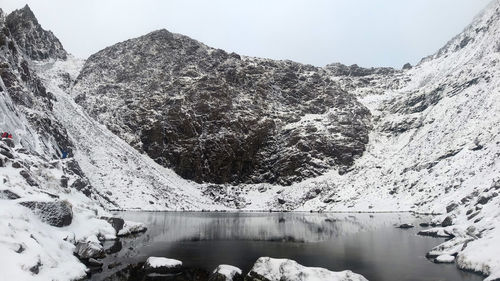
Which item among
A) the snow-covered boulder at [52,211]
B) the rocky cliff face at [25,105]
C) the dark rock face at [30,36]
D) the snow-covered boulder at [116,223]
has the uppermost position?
the dark rock face at [30,36]

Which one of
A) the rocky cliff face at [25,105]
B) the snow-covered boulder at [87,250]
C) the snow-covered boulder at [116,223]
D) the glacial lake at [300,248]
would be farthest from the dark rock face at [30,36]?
the snow-covered boulder at [87,250]

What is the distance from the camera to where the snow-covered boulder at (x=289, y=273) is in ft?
84.6

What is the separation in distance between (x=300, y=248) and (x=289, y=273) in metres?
15.3

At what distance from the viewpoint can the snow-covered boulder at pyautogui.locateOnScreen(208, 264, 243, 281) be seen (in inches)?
1047

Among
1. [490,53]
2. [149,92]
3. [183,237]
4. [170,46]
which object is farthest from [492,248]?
[170,46]

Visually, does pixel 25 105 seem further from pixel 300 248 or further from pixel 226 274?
pixel 226 274

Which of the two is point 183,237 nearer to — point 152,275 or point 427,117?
point 152,275

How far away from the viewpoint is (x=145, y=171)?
101562 mm

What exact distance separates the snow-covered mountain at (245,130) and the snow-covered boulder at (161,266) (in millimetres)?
8931

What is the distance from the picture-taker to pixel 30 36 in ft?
513

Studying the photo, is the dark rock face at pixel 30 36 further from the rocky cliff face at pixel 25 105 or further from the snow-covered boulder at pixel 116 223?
the snow-covered boulder at pixel 116 223

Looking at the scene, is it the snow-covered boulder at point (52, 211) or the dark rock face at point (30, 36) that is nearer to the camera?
the snow-covered boulder at point (52, 211)

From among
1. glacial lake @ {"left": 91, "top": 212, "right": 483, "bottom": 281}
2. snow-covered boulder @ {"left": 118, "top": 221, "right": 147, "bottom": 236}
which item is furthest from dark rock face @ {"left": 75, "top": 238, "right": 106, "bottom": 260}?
snow-covered boulder @ {"left": 118, "top": 221, "right": 147, "bottom": 236}

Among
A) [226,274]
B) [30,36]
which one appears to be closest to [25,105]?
[226,274]
